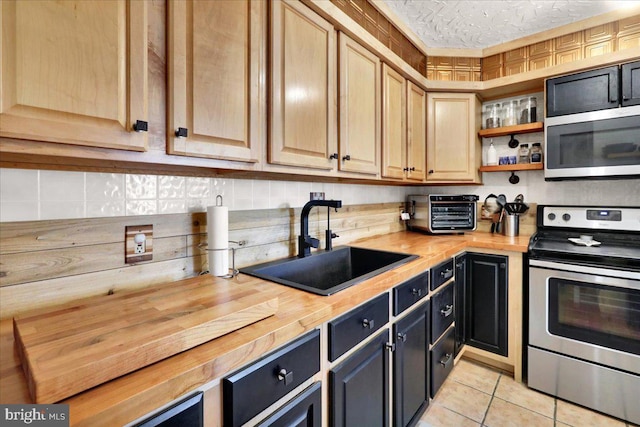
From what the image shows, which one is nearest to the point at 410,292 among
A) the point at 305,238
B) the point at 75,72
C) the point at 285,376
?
the point at 305,238

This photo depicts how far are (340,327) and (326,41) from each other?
1292mm

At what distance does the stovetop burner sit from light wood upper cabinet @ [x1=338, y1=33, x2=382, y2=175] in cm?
128

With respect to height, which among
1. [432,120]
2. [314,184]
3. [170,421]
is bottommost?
[170,421]

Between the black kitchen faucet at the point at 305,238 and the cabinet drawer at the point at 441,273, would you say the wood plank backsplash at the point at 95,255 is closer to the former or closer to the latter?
the black kitchen faucet at the point at 305,238

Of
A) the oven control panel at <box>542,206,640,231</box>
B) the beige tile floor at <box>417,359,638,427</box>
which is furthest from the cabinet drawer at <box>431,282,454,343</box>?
the oven control panel at <box>542,206,640,231</box>

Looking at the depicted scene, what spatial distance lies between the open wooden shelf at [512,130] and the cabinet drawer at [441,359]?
163 centimetres

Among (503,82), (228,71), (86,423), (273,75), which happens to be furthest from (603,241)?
(86,423)

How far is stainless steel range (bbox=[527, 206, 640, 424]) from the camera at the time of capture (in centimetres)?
168

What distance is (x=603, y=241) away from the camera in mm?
2131

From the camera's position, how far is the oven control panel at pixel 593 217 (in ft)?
6.75

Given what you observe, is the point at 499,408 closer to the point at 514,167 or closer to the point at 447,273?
the point at 447,273

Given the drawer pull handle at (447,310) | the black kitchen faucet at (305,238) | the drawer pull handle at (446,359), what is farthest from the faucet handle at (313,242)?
the drawer pull handle at (446,359)

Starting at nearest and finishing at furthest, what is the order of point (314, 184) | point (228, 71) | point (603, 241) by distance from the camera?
point (228, 71) → point (314, 184) → point (603, 241)

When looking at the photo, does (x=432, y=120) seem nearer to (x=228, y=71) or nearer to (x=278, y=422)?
(x=228, y=71)
